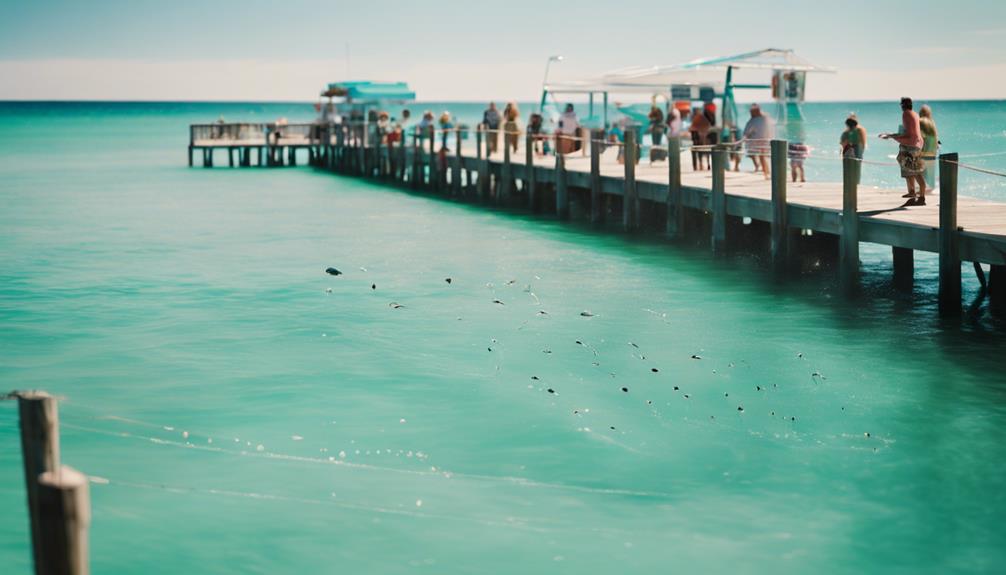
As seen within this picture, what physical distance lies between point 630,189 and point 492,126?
36.7 ft

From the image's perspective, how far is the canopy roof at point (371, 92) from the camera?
5031 centimetres

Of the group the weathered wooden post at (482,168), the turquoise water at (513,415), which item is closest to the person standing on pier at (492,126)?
the weathered wooden post at (482,168)

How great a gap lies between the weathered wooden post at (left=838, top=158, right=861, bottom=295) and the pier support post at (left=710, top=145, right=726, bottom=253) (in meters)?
3.00

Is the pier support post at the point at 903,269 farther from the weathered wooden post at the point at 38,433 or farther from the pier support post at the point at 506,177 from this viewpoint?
the weathered wooden post at the point at 38,433

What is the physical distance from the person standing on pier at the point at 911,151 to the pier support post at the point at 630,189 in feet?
21.3

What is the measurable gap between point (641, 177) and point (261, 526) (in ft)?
55.3

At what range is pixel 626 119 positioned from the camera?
33469mm

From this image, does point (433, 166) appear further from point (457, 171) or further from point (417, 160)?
point (457, 171)

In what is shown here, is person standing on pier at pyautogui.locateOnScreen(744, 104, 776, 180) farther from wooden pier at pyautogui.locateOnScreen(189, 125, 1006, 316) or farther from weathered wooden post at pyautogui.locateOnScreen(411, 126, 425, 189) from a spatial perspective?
weathered wooden post at pyautogui.locateOnScreen(411, 126, 425, 189)

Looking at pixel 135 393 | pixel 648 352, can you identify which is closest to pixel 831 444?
pixel 648 352

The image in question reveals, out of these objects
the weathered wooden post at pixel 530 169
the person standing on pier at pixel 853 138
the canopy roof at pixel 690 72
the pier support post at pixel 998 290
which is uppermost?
the canopy roof at pixel 690 72

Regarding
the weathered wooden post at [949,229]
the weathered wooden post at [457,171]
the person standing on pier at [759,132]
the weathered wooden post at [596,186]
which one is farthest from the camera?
the weathered wooden post at [457,171]

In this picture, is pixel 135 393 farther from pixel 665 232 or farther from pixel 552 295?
pixel 665 232

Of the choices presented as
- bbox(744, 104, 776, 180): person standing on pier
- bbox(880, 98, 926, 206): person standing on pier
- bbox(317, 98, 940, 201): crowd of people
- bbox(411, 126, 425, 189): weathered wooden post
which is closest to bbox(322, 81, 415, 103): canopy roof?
bbox(317, 98, 940, 201): crowd of people
